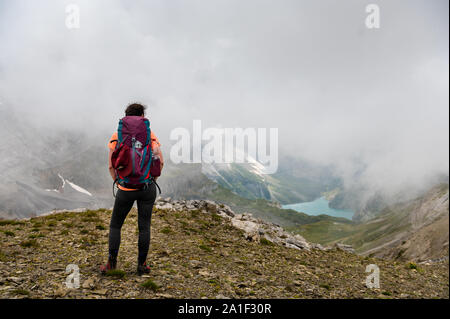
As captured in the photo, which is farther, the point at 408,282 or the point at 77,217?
the point at 77,217

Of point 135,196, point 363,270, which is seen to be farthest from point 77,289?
point 363,270

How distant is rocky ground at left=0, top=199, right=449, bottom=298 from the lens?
725 centimetres

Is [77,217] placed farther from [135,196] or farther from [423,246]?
[423,246]

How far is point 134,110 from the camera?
24.6 feet

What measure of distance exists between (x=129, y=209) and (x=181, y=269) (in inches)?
143

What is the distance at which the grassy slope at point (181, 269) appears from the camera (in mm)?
7219

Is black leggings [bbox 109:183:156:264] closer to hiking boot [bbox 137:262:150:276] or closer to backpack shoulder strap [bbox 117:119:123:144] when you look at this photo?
hiking boot [bbox 137:262:150:276]

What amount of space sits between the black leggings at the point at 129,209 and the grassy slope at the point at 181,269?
120 centimetres

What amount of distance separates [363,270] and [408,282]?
2.40m

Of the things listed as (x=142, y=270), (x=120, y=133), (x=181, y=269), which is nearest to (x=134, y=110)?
(x=120, y=133)

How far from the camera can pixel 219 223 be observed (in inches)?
761

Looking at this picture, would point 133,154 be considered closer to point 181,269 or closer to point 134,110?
point 134,110
